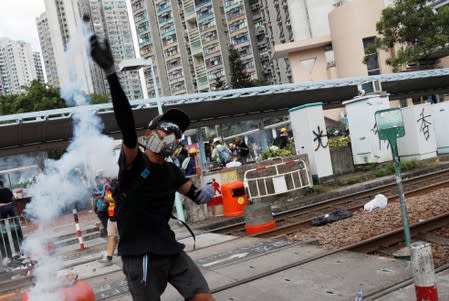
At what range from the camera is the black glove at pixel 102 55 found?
271cm

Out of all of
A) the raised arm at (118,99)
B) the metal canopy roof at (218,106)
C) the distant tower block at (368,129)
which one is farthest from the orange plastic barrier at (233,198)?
the raised arm at (118,99)

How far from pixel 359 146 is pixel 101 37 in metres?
16.0

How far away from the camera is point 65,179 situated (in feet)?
19.3

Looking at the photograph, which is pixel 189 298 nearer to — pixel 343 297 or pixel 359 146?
pixel 343 297

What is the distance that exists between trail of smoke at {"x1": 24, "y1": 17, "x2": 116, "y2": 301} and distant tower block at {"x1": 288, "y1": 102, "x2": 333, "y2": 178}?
1014 centimetres

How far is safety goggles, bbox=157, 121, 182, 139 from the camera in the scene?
3.48 meters

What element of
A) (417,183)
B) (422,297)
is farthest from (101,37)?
(417,183)

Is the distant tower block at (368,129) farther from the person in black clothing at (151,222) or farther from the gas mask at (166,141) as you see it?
the person in black clothing at (151,222)

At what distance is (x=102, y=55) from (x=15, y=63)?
1117 cm

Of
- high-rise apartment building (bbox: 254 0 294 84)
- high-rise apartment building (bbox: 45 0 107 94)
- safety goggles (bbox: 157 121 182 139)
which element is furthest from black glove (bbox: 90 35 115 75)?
high-rise apartment building (bbox: 254 0 294 84)

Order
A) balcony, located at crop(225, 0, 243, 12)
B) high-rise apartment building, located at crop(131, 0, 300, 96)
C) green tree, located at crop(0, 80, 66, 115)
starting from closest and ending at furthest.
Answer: green tree, located at crop(0, 80, 66, 115), high-rise apartment building, located at crop(131, 0, 300, 96), balcony, located at crop(225, 0, 243, 12)

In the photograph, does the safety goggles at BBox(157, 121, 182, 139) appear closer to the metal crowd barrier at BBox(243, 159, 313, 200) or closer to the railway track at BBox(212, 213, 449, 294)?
the railway track at BBox(212, 213, 449, 294)

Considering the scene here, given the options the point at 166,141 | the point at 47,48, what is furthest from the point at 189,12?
the point at 166,141

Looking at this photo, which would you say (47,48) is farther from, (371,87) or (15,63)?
(371,87)
